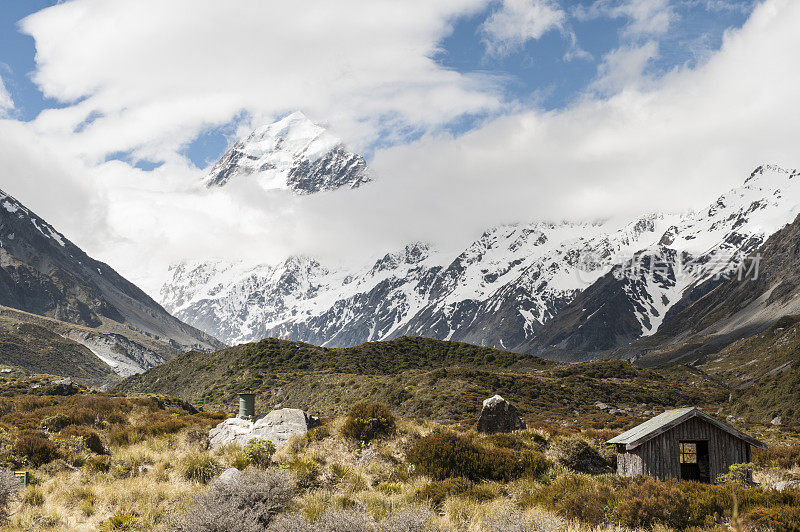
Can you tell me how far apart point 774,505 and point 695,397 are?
320 feet

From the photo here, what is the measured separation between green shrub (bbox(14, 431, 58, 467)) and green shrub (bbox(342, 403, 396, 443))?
9.84m

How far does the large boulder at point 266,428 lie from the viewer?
69.6 feet

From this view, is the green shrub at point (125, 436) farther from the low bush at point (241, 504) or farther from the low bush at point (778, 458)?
the low bush at point (778, 458)

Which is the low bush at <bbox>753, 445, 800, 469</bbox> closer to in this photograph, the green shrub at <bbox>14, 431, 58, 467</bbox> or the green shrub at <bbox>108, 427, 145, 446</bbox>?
the green shrub at <bbox>108, 427, 145, 446</bbox>

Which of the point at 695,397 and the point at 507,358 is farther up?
the point at 507,358

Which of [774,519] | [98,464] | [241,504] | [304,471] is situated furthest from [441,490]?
[98,464]

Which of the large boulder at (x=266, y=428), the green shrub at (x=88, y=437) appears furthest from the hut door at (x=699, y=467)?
the green shrub at (x=88, y=437)

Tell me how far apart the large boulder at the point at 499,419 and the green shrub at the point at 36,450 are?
19.8 m

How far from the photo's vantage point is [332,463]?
17.8 meters

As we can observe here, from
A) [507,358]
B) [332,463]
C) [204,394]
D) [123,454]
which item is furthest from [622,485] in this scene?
[507,358]

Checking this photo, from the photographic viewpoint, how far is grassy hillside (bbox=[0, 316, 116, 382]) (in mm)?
168137

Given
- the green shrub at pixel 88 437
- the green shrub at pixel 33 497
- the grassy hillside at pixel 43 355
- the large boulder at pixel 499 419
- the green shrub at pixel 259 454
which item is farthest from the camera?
the grassy hillside at pixel 43 355

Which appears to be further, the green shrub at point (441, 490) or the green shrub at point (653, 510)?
the green shrub at point (441, 490)

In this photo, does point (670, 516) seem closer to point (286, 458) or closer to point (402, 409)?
point (286, 458)
